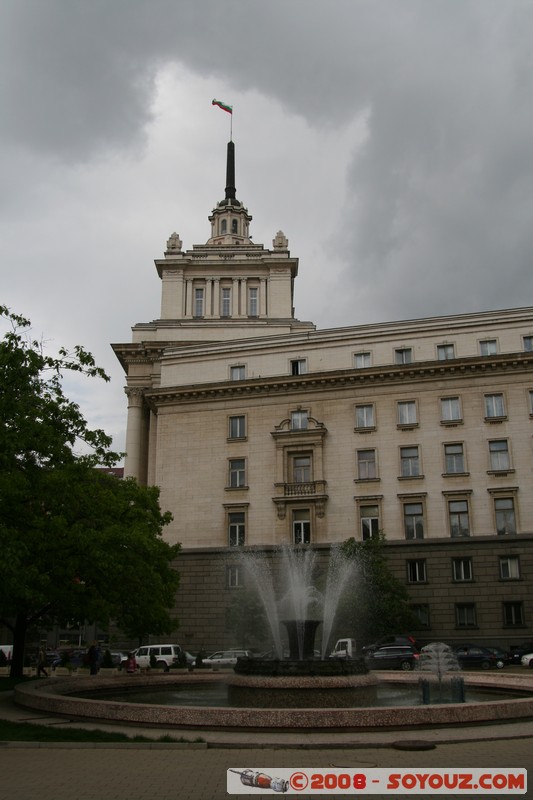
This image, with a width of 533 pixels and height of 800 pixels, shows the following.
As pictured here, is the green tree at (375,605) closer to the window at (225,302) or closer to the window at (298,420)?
the window at (298,420)

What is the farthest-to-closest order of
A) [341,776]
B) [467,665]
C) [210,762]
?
[467,665]
[210,762]
[341,776]

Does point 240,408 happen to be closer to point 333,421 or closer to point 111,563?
point 333,421

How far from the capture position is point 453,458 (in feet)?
155

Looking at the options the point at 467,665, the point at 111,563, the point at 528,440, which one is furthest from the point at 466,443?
the point at 111,563

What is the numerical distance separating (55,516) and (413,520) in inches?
1132

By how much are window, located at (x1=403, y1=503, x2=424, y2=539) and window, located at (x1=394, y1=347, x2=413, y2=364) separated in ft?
31.8

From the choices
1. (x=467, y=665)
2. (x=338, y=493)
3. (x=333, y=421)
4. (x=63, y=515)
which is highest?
(x=333, y=421)

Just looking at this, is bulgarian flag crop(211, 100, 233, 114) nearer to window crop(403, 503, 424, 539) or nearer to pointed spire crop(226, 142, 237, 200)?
pointed spire crop(226, 142, 237, 200)

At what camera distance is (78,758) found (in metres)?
13.2

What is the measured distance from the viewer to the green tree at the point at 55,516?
21031 mm

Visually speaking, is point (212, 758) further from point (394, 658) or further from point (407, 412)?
point (407, 412)

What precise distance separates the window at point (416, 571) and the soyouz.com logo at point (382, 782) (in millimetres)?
35709

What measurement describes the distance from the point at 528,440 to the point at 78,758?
38343 mm

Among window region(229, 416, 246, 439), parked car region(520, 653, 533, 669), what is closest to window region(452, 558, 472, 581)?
parked car region(520, 653, 533, 669)
